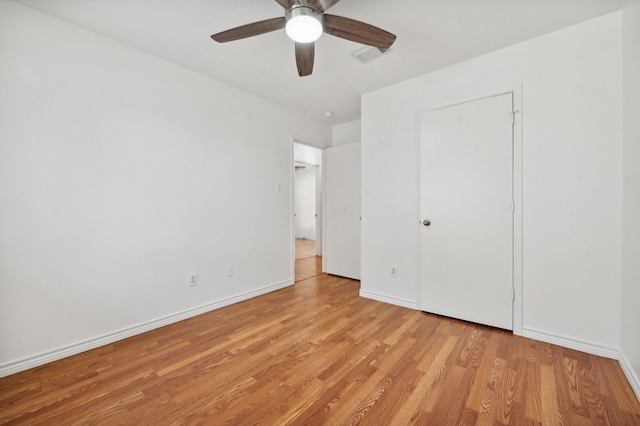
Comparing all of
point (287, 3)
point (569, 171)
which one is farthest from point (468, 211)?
point (287, 3)

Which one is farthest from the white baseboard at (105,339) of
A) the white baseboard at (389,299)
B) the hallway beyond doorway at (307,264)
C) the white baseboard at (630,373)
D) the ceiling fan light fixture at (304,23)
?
the white baseboard at (630,373)

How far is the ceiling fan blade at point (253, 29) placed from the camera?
5.37 ft

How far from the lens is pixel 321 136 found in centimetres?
422

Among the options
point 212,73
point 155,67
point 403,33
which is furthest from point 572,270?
point 155,67

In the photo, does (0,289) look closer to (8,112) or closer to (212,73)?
(8,112)

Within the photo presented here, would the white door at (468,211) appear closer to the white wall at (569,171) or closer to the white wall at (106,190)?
the white wall at (569,171)

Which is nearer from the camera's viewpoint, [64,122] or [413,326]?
[64,122]

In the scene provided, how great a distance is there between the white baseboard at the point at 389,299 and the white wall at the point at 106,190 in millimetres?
1450

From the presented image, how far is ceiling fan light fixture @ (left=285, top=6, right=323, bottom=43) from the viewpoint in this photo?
1.53m

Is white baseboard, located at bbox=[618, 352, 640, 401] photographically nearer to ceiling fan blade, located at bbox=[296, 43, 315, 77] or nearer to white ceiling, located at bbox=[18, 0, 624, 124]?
white ceiling, located at bbox=[18, 0, 624, 124]

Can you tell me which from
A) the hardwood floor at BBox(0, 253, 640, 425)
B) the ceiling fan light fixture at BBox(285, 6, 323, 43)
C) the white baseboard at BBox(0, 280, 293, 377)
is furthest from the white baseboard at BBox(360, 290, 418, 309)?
the ceiling fan light fixture at BBox(285, 6, 323, 43)

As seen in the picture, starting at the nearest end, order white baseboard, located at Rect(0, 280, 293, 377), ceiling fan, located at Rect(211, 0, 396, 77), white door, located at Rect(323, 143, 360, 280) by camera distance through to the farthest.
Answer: ceiling fan, located at Rect(211, 0, 396, 77)
white baseboard, located at Rect(0, 280, 293, 377)
white door, located at Rect(323, 143, 360, 280)

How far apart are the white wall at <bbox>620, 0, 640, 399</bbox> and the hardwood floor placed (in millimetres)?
223

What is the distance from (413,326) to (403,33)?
8.25ft
